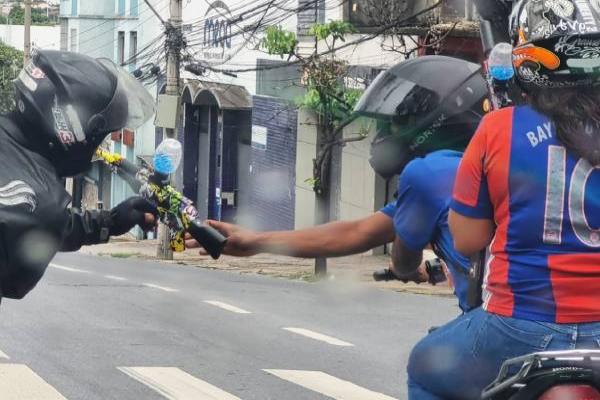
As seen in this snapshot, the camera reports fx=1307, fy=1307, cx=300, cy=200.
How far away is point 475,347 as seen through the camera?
318 centimetres

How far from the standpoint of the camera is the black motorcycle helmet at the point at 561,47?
10.6 ft

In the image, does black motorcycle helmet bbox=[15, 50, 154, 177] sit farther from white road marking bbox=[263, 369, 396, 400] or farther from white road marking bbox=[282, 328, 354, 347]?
white road marking bbox=[282, 328, 354, 347]

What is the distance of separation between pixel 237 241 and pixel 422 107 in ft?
2.50

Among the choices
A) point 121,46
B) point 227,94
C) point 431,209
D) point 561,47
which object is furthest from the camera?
point 121,46

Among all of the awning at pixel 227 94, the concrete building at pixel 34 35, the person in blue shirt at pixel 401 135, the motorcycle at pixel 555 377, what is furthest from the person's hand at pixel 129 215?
the concrete building at pixel 34 35

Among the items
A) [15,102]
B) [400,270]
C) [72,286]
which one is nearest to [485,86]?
[400,270]

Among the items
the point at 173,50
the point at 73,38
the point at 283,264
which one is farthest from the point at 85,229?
the point at 73,38

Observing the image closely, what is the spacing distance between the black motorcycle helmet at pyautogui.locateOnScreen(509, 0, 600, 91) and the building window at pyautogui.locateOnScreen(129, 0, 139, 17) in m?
36.2

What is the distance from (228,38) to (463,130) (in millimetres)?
27027

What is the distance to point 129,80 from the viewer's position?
449cm

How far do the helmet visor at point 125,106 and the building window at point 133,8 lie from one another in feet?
114

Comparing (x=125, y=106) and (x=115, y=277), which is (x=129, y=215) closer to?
(x=125, y=106)

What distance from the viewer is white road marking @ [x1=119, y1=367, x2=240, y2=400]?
7590 mm

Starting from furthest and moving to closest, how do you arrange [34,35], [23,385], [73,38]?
[34,35] < [73,38] < [23,385]
